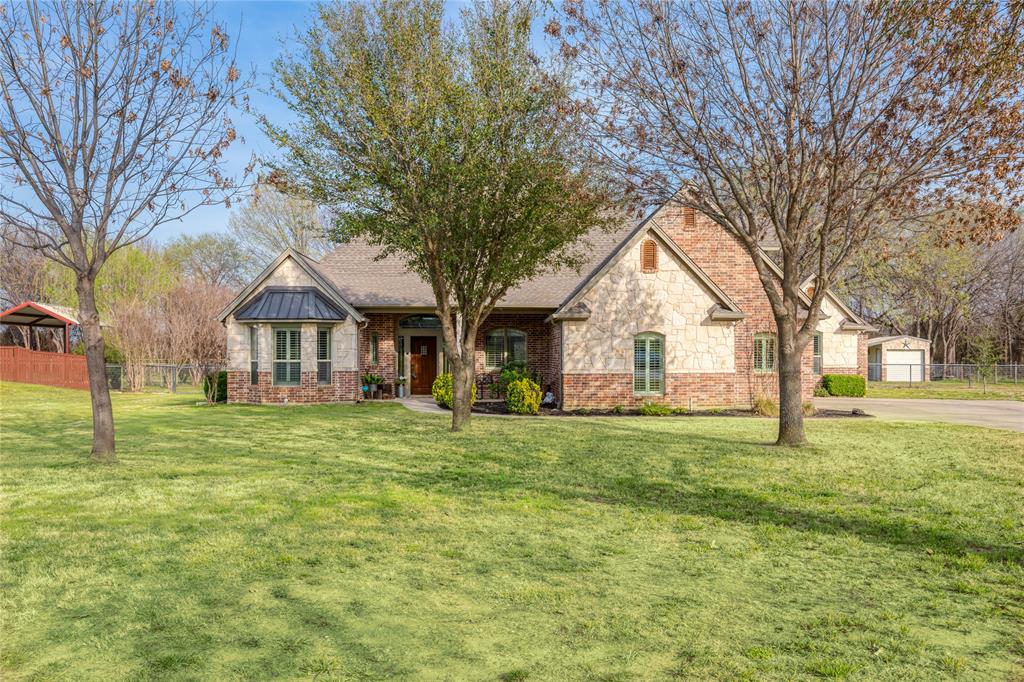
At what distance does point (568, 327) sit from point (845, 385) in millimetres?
15379

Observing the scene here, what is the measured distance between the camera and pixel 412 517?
770cm

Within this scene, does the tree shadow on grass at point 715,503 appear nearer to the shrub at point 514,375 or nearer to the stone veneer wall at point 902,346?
the shrub at point 514,375

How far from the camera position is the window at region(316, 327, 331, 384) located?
962 inches

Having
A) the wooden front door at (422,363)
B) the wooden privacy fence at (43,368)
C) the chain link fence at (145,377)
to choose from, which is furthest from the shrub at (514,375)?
the wooden privacy fence at (43,368)

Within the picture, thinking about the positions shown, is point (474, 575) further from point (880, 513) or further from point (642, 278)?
point (642, 278)

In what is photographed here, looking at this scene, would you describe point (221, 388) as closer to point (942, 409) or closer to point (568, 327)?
point (568, 327)

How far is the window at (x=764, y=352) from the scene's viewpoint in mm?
22891

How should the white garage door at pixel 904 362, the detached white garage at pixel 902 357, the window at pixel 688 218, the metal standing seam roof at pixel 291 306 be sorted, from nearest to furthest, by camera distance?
the window at pixel 688 218, the metal standing seam roof at pixel 291 306, the detached white garage at pixel 902 357, the white garage door at pixel 904 362

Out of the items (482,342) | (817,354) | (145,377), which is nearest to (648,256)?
(482,342)

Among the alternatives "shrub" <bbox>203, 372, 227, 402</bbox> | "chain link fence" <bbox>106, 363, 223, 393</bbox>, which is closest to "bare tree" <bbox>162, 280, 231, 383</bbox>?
"chain link fence" <bbox>106, 363, 223, 393</bbox>

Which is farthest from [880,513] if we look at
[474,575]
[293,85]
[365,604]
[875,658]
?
[293,85]

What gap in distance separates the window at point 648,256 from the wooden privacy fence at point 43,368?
25425 millimetres

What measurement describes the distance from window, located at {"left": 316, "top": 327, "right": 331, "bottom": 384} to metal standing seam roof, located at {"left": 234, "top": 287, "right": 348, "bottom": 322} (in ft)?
2.41

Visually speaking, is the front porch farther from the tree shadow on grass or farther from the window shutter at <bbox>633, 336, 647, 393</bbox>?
the tree shadow on grass
